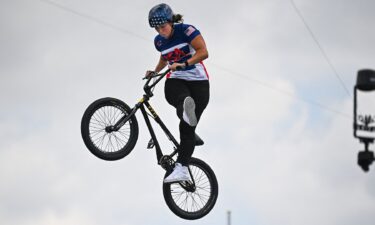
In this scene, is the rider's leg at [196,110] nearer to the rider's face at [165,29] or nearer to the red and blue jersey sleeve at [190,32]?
the red and blue jersey sleeve at [190,32]

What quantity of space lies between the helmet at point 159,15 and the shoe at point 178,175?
99.4 inches

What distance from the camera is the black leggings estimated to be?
18.0 meters

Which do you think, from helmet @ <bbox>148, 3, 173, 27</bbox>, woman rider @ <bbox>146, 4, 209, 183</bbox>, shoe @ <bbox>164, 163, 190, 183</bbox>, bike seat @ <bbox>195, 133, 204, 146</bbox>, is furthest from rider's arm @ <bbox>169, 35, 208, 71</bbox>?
shoe @ <bbox>164, 163, 190, 183</bbox>

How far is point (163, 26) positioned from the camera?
687 inches

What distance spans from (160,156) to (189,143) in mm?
545

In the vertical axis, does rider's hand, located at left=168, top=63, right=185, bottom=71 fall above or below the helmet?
below

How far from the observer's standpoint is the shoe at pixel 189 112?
696 inches

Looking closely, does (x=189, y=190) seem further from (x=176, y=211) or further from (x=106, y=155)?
(x=106, y=155)

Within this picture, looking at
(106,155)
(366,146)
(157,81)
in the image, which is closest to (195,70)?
(157,81)

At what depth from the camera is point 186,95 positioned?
17875 millimetres

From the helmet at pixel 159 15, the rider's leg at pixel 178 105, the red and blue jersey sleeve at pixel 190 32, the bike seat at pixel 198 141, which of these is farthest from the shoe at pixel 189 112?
the helmet at pixel 159 15

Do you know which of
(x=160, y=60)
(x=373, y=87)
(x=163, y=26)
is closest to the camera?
(x=373, y=87)

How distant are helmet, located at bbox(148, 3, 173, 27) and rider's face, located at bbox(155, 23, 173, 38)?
0.32 feet

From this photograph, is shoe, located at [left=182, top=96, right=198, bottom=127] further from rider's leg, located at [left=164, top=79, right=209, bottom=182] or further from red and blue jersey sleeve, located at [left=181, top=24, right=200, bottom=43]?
red and blue jersey sleeve, located at [left=181, top=24, right=200, bottom=43]
